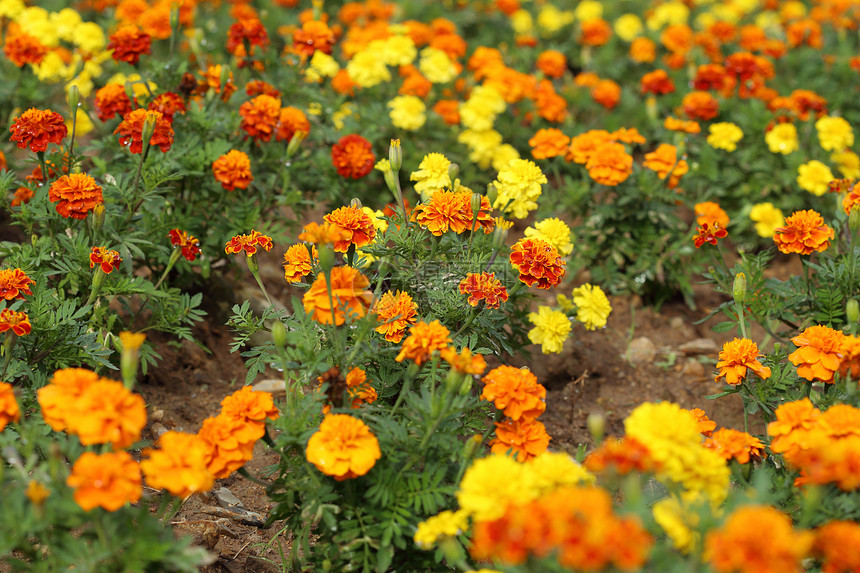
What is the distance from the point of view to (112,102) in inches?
132

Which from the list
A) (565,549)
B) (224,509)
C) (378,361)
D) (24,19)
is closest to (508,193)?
(378,361)

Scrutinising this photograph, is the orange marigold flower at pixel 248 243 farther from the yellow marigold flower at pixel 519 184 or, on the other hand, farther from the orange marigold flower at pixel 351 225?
the yellow marigold flower at pixel 519 184

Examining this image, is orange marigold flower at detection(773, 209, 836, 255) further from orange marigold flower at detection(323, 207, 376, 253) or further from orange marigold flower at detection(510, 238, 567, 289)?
orange marigold flower at detection(323, 207, 376, 253)

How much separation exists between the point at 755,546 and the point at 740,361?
125 centimetres

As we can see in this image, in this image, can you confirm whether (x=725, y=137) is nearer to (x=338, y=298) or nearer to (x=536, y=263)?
(x=536, y=263)

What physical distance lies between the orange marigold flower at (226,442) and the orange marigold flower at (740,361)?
5.18 ft

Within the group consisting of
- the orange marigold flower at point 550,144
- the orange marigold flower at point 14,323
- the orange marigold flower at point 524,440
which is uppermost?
the orange marigold flower at point 550,144

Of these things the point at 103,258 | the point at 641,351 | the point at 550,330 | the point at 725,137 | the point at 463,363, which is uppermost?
the point at 463,363

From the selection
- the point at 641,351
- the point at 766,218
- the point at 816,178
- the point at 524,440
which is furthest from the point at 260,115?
the point at 816,178

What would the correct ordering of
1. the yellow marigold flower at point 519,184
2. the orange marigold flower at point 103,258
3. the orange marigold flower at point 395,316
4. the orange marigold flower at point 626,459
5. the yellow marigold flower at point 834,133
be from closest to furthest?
1. the orange marigold flower at point 626,459
2. the orange marigold flower at point 395,316
3. the orange marigold flower at point 103,258
4. the yellow marigold flower at point 519,184
5. the yellow marigold flower at point 834,133

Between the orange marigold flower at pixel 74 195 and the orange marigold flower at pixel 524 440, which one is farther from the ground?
the orange marigold flower at pixel 74 195

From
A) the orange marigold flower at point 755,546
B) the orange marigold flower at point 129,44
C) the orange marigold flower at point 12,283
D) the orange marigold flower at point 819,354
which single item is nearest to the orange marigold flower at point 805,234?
the orange marigold flower at point 819,354

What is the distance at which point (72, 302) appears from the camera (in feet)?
8.79

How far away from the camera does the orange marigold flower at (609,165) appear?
3590mm
